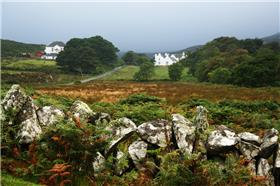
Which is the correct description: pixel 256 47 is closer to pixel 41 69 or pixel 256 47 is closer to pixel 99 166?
pixel 41 69

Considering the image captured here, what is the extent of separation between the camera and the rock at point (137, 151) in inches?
483

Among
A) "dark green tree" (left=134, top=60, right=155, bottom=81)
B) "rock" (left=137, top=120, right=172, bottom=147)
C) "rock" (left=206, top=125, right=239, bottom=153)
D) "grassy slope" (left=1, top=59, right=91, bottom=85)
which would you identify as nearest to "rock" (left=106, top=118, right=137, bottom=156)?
"rock" (left=137, top=120, right=172, bottom=147)

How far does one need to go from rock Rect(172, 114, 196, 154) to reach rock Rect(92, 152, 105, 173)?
98.8 inches

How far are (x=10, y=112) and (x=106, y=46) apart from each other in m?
141

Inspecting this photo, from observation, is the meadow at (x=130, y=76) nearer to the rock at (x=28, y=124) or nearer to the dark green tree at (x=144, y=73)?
the dark green tree at (x=144, y=73)

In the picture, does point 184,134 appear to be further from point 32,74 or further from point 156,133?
point 32,74

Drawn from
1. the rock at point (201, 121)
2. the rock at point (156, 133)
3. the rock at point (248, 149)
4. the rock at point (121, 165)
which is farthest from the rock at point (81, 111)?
the rock at point (248, 149)

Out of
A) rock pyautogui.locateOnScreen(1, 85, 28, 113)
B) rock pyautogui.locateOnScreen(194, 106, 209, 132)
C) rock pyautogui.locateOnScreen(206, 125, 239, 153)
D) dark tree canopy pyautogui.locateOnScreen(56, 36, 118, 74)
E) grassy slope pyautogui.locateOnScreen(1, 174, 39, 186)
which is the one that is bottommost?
grassy slope pyautogui.locateOnScreen(1, 174, 39, 186)

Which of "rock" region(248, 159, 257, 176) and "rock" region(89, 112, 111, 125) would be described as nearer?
"rock" region(248, 159, 257, 176)

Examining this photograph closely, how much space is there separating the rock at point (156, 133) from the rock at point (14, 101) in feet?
13.1

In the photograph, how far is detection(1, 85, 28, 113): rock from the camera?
1285 cm

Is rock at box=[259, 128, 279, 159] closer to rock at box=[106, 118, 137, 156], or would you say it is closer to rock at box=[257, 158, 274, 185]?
rock at box=[257, 158, 274, 185]

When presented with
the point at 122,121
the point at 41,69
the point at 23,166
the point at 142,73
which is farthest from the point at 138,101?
the point at 41,69

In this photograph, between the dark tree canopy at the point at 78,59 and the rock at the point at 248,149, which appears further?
the dark tree canopy at the point at 78,59
